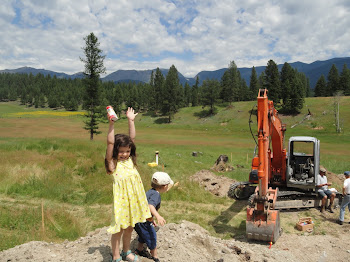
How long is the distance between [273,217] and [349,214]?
5.27 meters

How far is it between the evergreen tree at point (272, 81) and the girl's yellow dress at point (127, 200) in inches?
2765

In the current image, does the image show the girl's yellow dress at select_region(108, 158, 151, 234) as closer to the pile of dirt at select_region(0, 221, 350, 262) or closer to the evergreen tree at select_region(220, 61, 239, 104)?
the pile of dirt at select_region(0, 221, 350, 262)

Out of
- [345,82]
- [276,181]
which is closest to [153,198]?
[276,181]

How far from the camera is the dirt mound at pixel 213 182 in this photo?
47.2 ft

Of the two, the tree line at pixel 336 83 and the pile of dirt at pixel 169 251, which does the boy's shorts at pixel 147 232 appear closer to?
the pile of dirt at pixel 169 251

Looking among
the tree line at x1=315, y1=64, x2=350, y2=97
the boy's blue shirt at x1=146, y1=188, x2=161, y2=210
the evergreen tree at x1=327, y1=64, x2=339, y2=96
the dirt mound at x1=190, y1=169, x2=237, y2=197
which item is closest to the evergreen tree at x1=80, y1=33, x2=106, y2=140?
the dirt mound at x1=190, y1=169, x2=237, y2=197

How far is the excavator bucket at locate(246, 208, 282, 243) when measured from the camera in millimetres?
8109

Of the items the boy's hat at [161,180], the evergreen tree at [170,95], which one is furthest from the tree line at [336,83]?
the boy's hat at [161,180]

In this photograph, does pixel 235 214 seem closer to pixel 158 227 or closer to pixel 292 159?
pixel 292 159

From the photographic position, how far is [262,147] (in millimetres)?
8008

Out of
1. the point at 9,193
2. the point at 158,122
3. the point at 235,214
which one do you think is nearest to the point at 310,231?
the point at 235,214

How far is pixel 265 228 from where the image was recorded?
26.6 ft

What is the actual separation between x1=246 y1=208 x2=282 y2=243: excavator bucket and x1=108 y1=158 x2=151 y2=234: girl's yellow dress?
17.0 ft

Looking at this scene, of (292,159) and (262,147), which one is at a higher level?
(262,147)
